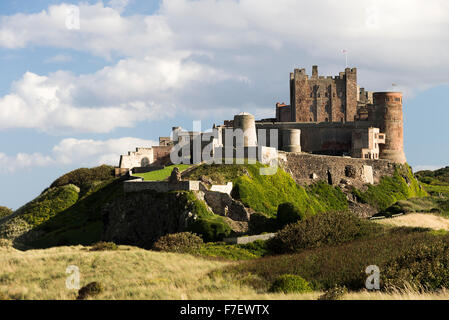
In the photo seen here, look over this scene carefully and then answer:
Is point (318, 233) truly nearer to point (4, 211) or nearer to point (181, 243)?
point (181, 243)

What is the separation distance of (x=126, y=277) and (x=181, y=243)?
37.2ft

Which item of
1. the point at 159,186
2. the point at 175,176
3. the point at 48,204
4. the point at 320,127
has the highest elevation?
the point at 320,127

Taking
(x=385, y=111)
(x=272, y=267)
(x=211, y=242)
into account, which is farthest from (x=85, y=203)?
(x=385, y=111)

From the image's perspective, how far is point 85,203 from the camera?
6775 cm

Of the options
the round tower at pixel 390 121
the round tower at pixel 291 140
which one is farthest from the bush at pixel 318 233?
the round tower at pixel 390 121

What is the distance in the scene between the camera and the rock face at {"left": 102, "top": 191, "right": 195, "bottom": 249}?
52062mm

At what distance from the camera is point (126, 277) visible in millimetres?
33844

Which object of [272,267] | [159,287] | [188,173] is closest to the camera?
[159,287]

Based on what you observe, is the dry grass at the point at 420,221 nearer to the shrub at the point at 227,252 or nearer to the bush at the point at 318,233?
the bush at the point at 318,233

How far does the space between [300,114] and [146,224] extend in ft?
146

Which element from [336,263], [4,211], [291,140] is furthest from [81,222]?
[336,263]

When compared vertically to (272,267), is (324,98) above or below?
above

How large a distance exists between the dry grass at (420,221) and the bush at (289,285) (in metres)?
27.5
